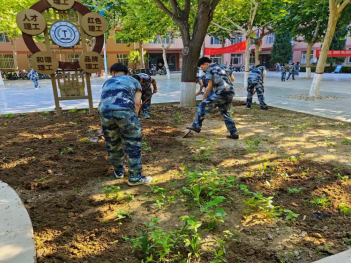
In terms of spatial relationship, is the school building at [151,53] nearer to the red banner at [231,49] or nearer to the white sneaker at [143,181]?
the red banner at [231,49]

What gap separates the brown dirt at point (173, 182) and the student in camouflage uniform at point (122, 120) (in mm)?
298

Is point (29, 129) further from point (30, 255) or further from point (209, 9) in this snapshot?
point (209, 9)

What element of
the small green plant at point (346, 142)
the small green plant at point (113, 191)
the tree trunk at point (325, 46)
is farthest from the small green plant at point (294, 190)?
the tree trunk at point (325, 46)

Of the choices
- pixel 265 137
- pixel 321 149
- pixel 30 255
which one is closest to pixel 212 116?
pixel 265 137

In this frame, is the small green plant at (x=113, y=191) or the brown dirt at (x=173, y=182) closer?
the brown dirt at (x=173, y=182)

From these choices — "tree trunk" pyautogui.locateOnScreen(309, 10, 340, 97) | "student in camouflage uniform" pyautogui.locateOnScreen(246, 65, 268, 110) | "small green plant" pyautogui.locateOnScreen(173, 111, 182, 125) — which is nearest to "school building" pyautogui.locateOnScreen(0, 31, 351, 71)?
"tree trunk" pyautogui.locateOnScreen(309, 10, 340, 97)

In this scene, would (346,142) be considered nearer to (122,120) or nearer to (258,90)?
(258,90)

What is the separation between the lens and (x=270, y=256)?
220 cm

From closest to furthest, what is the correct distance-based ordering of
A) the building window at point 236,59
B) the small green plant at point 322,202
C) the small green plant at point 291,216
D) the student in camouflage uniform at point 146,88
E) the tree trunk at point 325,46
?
the small green plant at point 291,216, the small green plant at point 322,202, the student in camouflage uniform at point 146,88, the tree trunk at point 325,46, the building window at point 236,59

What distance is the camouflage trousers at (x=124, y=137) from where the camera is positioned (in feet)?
10.3

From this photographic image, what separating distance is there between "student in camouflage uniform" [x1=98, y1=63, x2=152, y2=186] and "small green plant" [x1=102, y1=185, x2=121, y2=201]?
0.74 ft

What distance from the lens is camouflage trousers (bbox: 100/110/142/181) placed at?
3.15 metres

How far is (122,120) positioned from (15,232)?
4.96 feet

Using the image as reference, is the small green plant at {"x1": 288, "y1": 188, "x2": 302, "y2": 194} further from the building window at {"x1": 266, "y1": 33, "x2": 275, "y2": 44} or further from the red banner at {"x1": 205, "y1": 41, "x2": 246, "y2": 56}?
the building window at {"x1": 266, "y1": 33, "x2": 275, "y2": 44}
